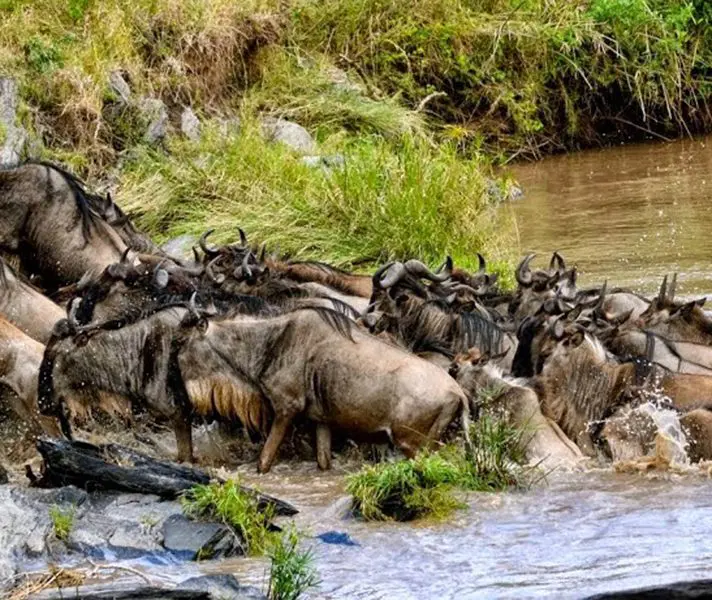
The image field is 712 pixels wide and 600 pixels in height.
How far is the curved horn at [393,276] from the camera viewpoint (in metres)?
11.0

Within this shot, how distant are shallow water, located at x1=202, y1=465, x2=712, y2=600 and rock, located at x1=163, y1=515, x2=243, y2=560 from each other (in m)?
0.14

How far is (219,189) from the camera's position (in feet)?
54.1

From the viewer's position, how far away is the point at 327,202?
50.4 ft

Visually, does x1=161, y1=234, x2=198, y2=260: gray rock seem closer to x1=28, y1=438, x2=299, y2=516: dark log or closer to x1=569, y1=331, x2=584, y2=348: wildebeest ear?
x1=569, y1=331, x2=584, y2=348: wildebeest ear

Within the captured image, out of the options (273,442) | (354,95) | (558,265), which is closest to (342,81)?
(354,95)

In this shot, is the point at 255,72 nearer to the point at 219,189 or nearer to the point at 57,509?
the point at 219,189

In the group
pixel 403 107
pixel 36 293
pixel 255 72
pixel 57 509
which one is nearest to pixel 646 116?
pixel 403 107

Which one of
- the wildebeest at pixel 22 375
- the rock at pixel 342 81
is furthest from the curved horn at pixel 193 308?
the rock at pixel 342 81

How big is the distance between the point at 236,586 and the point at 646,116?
1959 cm

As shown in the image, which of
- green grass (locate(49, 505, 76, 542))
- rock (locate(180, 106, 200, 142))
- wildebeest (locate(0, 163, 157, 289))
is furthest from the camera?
rock (locate(180, 106, 200, 142))

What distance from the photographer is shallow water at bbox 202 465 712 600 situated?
745cm

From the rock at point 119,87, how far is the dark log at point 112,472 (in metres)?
10.3

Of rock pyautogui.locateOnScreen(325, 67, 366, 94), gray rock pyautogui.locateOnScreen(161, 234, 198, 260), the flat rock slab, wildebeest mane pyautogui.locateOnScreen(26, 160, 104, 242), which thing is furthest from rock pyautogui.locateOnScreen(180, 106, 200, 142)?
the flat rock slab

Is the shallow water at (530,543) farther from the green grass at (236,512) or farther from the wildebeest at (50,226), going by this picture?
the wildebeest at (50,226)
